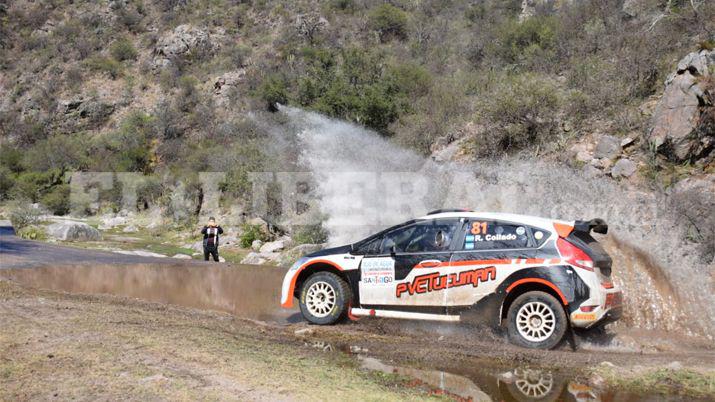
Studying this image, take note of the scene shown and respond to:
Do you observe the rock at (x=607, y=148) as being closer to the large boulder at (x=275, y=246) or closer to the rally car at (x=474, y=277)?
the large boulder at (x=275, y=246)

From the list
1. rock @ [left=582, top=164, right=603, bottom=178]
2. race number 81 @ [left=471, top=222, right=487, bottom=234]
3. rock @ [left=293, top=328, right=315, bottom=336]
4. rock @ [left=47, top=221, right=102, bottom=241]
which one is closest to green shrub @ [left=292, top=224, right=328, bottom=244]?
rock @ [left=582, top=164, right=603, bottom=178]

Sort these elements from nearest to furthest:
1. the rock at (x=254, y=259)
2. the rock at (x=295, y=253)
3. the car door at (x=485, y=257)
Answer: the car door at (x=485, y=257) < the rock at (x=295, y=253) < the rock at (x=254, y=259)

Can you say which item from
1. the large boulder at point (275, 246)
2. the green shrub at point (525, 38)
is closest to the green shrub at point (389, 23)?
the green shrub at point (525, 38)

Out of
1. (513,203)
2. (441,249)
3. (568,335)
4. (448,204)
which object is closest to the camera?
(568,335)

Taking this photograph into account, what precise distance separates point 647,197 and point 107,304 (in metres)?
12.0

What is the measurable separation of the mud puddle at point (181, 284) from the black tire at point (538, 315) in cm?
331

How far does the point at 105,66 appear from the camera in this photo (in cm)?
5456

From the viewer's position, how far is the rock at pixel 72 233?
20969mm

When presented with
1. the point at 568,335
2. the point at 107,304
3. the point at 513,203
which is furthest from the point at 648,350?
the point at 513,203

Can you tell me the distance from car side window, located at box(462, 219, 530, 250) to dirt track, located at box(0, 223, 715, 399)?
1.09 metres

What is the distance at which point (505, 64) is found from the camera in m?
30.6

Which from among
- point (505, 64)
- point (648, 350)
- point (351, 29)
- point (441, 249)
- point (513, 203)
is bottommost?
point (648, 350)

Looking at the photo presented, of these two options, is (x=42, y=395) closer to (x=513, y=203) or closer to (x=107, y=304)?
(x=107, y=304)

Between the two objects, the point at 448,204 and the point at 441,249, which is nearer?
the point at 441,249
